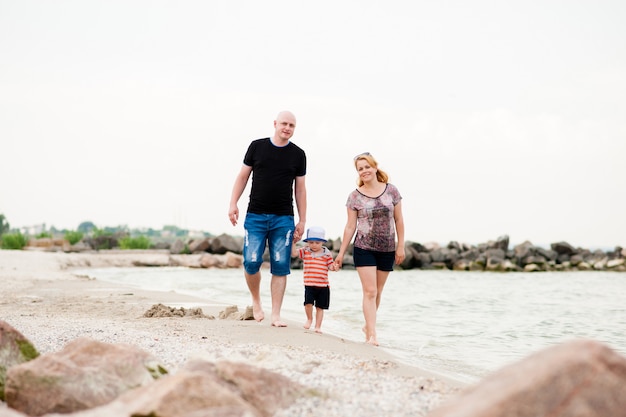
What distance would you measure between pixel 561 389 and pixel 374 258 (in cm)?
379

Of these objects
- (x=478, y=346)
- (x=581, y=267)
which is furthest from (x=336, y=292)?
(x=581, y=267)

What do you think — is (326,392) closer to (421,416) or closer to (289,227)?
(421,416)

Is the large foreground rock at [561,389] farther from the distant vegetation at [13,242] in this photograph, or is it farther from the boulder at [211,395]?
the distant vegetation at [13,242]

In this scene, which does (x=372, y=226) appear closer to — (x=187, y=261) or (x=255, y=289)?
(x=255, y=289)

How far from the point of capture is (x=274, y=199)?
6453 millimetres

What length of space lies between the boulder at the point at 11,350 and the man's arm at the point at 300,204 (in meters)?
3.17

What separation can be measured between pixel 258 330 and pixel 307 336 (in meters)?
0.53

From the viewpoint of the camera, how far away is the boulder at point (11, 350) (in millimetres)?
3776

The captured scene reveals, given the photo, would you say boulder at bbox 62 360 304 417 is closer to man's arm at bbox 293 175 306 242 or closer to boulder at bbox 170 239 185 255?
man's arm at bbox 293 175 306 242

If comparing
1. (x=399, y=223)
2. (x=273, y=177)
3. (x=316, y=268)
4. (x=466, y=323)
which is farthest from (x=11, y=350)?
(x=466, y=323)

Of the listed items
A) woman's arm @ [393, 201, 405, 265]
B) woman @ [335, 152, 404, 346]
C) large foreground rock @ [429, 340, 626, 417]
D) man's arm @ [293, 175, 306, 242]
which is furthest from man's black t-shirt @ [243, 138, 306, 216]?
large foreground rock @ [429, 340, 626, 417]

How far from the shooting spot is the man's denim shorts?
6469mm

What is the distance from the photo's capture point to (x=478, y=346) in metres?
7.32

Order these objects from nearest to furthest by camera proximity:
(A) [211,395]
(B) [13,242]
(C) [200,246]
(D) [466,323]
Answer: (A) [211,395]
(D) [466,323]
(C) [200,246]
(B) [13,242]
